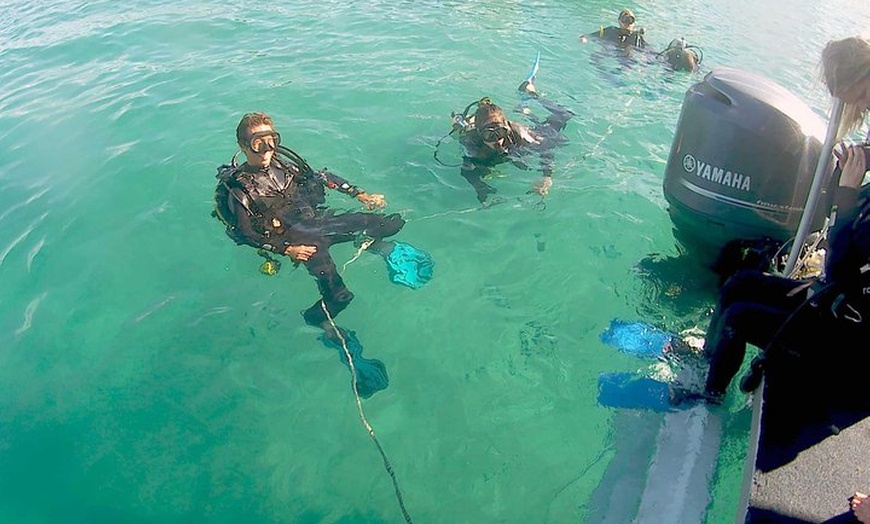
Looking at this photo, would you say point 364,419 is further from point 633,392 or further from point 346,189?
point 346,189

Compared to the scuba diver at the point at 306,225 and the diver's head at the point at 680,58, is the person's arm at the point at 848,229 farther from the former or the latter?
the diver's head at the point at 680,58

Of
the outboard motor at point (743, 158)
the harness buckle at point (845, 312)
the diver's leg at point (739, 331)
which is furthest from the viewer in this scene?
the outboard motor at point (743, 158)

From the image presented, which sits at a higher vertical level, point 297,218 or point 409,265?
point 297,218

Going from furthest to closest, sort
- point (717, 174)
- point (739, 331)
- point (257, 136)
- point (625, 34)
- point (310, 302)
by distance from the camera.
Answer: point (625, 34), point (310, 302), point (257, 136), point (717, 174), point (739, 331)

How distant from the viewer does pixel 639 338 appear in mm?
3975

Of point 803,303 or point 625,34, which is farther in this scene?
point 625,34

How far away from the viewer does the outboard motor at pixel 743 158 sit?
337 centimetres

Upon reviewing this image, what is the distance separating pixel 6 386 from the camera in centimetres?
433

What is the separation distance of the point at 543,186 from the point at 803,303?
3.52 m

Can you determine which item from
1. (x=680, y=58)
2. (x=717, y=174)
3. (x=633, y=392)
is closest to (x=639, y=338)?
(x=633, y=392)

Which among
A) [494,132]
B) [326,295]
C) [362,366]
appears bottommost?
[362,366]

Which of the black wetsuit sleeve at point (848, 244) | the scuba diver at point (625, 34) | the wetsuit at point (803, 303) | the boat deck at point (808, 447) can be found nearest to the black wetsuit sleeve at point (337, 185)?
the wetsuit at point (803, 303)

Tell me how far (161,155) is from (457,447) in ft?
17.7

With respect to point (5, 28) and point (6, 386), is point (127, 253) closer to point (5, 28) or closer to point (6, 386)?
point (6, 386)
